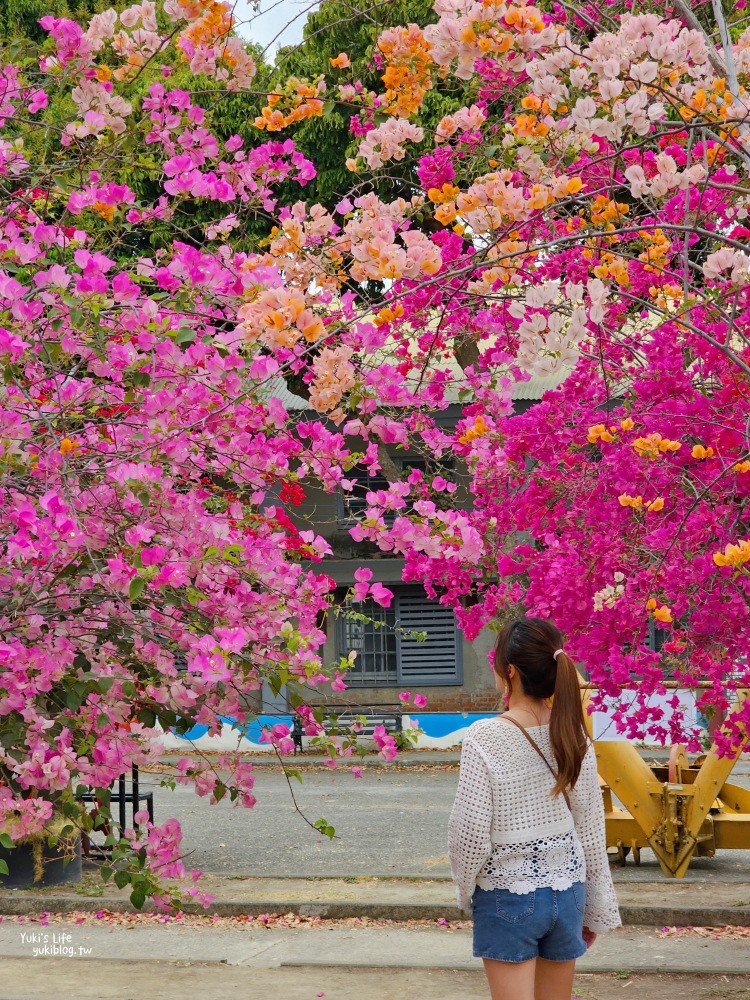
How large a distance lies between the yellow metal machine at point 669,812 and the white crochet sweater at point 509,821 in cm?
638

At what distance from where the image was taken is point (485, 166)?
652 cm

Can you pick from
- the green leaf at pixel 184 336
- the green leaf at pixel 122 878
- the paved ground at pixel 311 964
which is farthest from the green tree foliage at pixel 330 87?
the green leaf at pixel 122 878

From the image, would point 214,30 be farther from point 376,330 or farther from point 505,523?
point 505,523

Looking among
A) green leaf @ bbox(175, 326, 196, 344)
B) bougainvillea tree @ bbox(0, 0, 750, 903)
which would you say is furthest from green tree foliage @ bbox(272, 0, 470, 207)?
green leaf @ bbox(175, 326, 196, 344)

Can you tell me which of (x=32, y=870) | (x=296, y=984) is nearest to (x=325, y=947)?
(x=296, y=984)

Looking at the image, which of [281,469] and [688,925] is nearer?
[281,469]

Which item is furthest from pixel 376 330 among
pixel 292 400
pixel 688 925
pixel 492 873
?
pixel 292 400

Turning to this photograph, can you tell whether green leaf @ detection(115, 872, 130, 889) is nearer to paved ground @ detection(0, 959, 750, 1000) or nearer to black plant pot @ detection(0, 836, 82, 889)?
paved ground @ detection(0, 959, 750, 1000)

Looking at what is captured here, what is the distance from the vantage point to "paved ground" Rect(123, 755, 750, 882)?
10742mm

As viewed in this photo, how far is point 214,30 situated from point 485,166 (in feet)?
7.03

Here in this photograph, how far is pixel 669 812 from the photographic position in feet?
32.6

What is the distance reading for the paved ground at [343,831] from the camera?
10742 mm

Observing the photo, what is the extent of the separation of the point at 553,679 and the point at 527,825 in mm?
476

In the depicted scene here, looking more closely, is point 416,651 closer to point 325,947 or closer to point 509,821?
point 325,947
